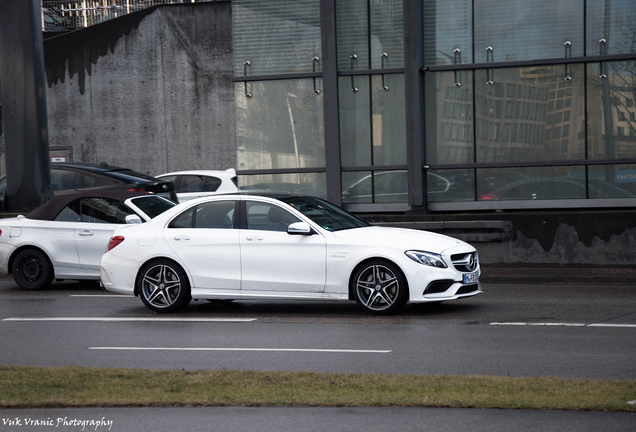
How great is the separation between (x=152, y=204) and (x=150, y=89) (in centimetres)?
1486

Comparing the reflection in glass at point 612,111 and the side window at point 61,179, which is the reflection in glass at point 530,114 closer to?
the reflection in glass at point 612,111

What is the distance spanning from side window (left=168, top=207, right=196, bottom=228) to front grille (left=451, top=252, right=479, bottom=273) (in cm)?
348

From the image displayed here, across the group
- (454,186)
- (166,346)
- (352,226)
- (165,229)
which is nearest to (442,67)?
(454,186)

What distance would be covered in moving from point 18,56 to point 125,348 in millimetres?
11669

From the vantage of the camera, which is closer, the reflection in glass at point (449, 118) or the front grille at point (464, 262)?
the front grille at point (464, 262)

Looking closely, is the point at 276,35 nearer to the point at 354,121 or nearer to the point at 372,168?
the point at 354,121

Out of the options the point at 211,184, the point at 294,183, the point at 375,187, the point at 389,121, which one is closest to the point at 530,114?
the point at 389,121

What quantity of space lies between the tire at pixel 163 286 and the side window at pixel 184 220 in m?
0.50

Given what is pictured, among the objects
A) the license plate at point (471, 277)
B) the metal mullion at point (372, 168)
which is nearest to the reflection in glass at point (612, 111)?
the metal mullion at point (372, 168)

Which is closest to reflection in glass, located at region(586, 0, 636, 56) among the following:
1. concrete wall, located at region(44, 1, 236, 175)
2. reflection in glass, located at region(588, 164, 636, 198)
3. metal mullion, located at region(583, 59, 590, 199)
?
metal mullion, located at region(583, 59, 590, 199)

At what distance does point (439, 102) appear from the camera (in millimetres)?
17391

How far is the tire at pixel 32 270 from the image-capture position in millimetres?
13953

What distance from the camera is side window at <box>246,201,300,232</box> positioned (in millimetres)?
10797

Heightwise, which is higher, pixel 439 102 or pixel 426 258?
pixel 439 102
